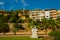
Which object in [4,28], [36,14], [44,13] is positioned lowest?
[4,28]

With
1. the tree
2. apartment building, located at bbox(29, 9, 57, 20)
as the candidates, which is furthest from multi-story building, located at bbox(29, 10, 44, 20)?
the tree

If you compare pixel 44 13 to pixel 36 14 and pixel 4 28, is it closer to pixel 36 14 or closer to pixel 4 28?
pixel 36 14

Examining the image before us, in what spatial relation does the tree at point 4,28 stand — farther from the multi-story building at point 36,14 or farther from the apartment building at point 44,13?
the apartment building at point 44,13

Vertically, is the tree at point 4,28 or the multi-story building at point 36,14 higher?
the multi-story building at point 36,14

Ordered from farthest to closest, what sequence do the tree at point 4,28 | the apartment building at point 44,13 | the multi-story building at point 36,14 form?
the apartment building at point 44,13 → the multi-story building at point 36,14 → the tree at point 4,28

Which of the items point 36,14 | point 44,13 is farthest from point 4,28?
point 44,13

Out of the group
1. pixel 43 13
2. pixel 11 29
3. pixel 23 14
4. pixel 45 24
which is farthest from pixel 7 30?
pixel 43 13

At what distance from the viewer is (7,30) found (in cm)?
4841

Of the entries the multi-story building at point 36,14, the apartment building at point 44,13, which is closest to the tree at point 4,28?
the multi-story building at point 36,14

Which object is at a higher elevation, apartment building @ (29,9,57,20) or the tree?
apartment building @ (29,9,57,20)

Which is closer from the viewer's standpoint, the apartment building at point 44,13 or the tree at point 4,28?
the tree at point 4,28

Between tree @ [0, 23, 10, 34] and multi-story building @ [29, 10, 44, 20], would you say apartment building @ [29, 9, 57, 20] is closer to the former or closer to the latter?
multi-story building @ [29, 10, 44, 20]

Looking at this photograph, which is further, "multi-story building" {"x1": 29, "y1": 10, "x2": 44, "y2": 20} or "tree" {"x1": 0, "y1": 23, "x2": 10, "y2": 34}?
"multi-story building" {"x1": 29, "y1": 10, "x2": 44, "y2": 20}

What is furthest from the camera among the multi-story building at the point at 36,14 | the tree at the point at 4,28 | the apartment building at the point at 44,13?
the apartment building at the point at 44,13
